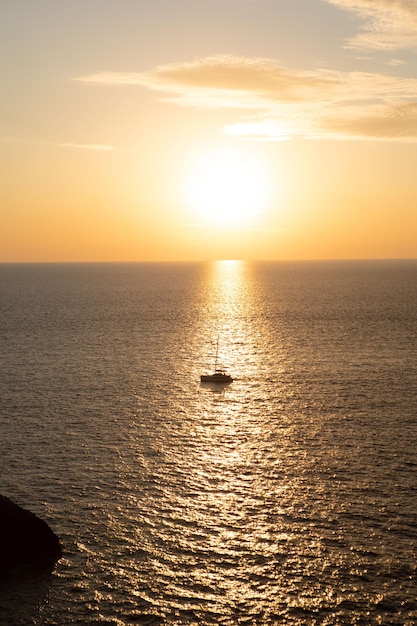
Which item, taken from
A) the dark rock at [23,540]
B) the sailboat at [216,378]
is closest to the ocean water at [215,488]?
the dark rock at [23,540]

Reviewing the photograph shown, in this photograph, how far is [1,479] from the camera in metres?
58.6

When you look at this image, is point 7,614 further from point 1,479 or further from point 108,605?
point 1,479

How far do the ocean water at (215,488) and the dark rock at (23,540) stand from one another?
4.83ft

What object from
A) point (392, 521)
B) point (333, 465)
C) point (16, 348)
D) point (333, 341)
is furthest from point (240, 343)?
point (392, 521)

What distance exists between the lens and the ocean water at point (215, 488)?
40.5 m

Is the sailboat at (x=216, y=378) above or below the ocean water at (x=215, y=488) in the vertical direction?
above

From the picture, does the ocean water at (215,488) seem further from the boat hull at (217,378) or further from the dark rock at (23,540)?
the boat hull at (217,378)

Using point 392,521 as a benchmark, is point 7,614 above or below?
below

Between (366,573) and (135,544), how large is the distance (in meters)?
17.6

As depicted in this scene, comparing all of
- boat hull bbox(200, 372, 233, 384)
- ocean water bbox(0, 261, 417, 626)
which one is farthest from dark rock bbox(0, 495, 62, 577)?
boat hull bbox(200, 372, 233, 384)

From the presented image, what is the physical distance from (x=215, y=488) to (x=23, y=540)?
1927 cm

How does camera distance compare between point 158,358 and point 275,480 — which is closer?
point 275,480

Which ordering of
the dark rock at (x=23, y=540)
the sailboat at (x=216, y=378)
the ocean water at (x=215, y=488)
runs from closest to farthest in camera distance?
the ocean water at (x=215, y=488), the dark rock at (x=23, y=540), the sailboat at (x=216, y=378)

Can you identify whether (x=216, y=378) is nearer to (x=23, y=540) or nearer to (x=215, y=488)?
(x=215, y=488)
